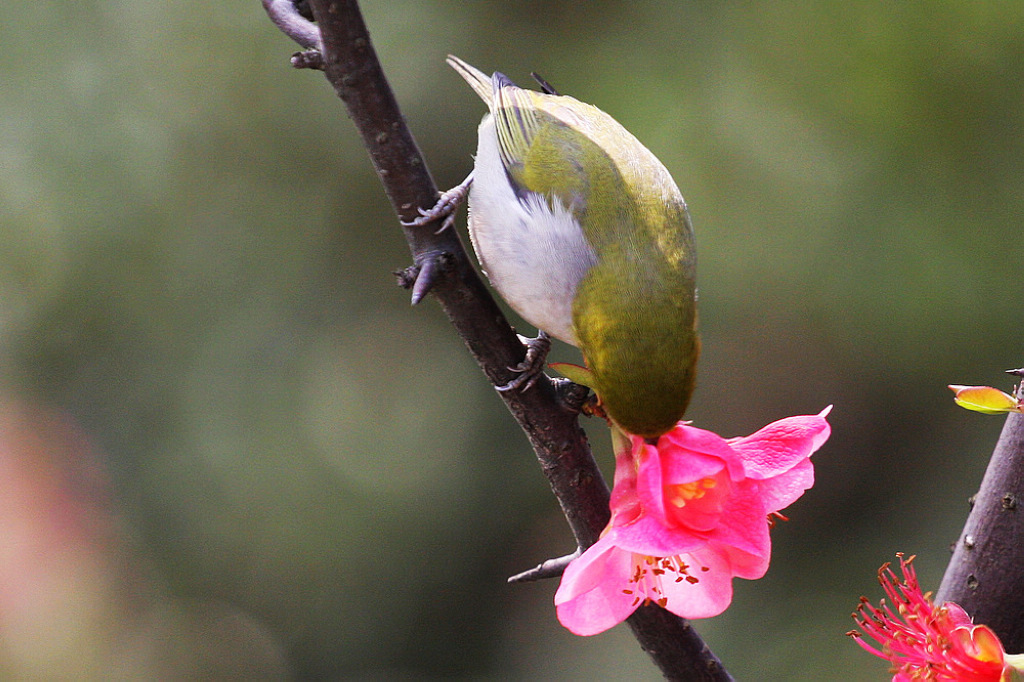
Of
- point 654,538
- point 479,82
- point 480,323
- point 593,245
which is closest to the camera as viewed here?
point 654,538

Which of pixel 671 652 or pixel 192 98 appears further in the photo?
pixel 192 98

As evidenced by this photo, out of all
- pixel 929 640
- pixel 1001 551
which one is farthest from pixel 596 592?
pixel 1001 551

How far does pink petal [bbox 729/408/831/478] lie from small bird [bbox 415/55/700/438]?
108mm

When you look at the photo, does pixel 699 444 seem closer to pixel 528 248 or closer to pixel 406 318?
pixel 528 248

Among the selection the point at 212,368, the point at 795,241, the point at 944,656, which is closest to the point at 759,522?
the point at 944,656

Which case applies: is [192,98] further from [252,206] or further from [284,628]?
[284,628]

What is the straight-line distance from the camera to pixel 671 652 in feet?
2.93

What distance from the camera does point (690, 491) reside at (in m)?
0.78

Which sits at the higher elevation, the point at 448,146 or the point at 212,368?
the point at 448,146

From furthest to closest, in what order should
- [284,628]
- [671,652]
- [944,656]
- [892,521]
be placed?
1. [284,628]
2. [892,521]
3. [671,652]
4. [944,656]

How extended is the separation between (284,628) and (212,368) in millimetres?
747

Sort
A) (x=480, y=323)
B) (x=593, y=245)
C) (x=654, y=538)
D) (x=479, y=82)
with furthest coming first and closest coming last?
(x=479, y=82) < (x=593, y=245) < (x=480, y=323) < (x=654, y=538)

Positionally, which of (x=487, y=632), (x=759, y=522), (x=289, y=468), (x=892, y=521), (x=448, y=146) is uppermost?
(x=759, y=522)

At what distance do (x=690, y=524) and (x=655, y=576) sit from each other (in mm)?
92
